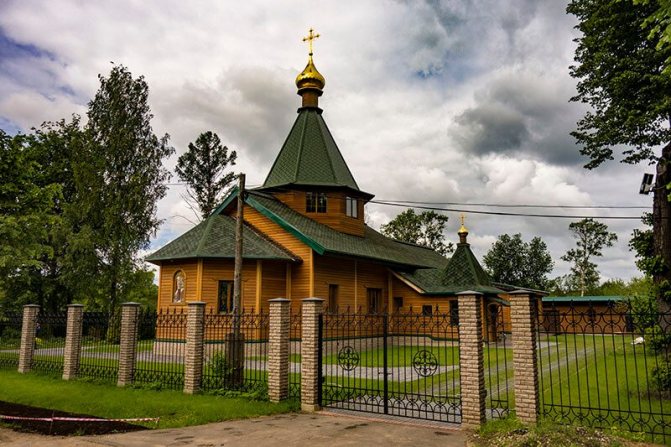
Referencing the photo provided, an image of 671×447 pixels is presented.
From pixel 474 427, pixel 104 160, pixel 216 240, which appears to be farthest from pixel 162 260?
pixel 474 427

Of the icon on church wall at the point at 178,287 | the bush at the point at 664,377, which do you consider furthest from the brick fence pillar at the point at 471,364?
the icon on church wall at the point at 178,287

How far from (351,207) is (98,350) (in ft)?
47.1

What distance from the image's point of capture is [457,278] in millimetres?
25188

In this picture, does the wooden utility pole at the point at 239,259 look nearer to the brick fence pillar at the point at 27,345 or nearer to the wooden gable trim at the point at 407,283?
the brick fence pillar at the point at 27,345

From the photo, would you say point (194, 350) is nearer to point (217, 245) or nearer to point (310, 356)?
point (310, 356)

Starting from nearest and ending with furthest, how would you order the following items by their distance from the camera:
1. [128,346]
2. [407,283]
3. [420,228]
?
[128,346], [407,283], [420,228]

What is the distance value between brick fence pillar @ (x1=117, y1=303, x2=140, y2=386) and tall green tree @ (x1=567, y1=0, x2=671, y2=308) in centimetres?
1201

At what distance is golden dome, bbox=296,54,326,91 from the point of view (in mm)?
26670

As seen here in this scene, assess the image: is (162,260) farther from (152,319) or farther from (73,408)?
(73,408)

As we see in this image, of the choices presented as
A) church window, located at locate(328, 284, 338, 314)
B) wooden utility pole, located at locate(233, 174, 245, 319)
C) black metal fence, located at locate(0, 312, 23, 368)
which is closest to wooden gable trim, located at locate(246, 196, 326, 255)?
church window, located at locate(328, 284, 338, 314)

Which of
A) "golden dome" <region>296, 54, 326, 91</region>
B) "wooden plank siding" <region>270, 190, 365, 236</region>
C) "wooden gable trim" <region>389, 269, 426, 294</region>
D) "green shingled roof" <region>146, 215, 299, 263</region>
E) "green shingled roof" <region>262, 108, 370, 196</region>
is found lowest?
"wooden gable trim" <region>389, 269, 426, 294</region>

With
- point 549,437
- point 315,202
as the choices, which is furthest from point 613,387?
point 315,202

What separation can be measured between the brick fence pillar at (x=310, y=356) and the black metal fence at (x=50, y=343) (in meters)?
8.10

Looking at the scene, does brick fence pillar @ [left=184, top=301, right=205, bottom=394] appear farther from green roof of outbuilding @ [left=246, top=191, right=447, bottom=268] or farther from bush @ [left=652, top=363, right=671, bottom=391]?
bush @ [left=652, top=363, right=671, bottom=391]
